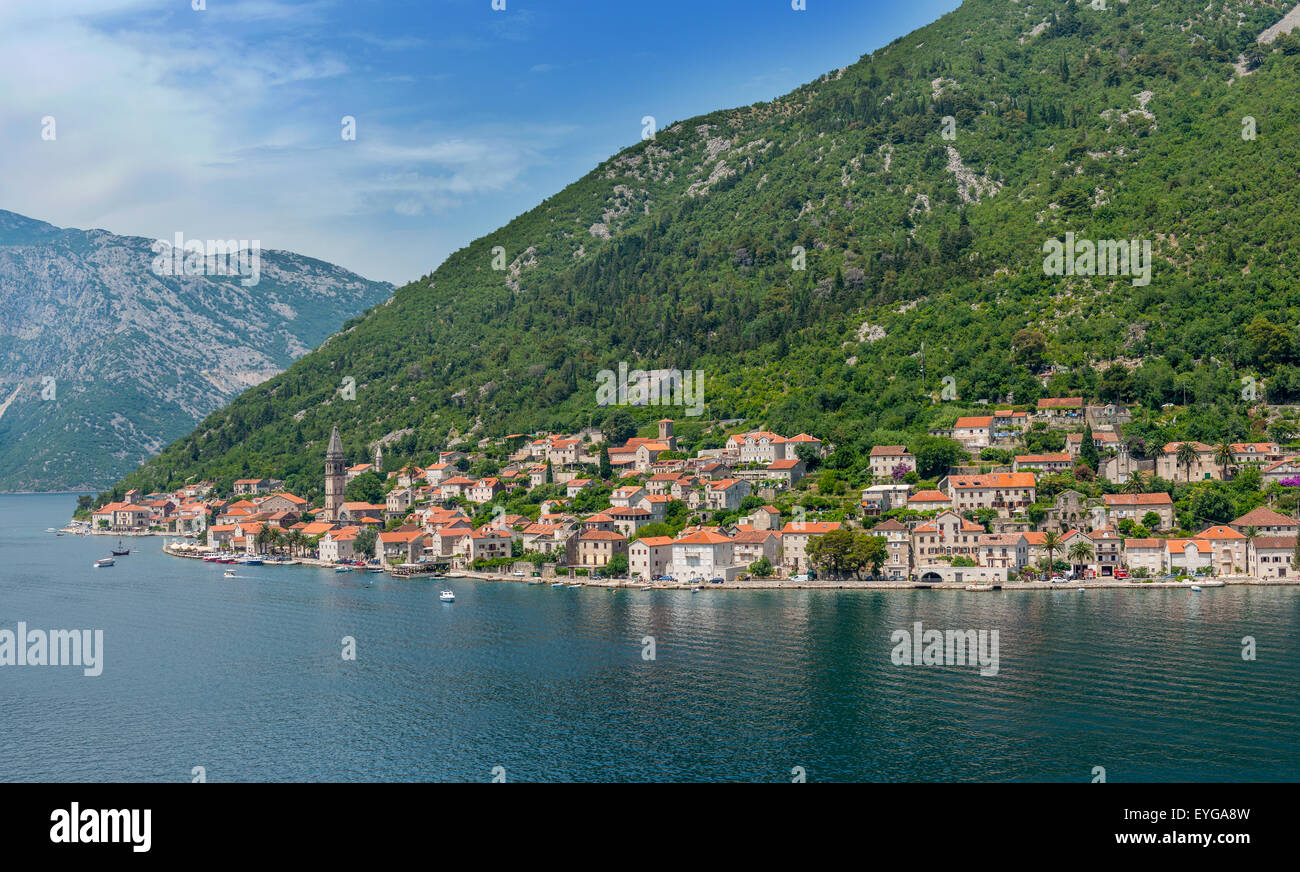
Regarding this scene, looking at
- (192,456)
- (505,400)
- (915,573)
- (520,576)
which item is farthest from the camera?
(192,456)

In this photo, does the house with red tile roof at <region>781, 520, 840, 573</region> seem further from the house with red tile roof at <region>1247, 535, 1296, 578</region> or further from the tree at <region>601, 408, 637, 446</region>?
the tree at <region>601, 408, 637, 446</region>

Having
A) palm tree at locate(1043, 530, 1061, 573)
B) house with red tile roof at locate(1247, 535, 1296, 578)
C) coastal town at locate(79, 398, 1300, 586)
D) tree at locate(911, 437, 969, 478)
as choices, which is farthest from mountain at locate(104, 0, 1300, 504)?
palm tree at locate(1043, 530, 1061, 573)

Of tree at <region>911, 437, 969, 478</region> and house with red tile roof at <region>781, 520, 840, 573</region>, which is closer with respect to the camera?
house with red tile roof at <region>781, 520, 840, 573</region>

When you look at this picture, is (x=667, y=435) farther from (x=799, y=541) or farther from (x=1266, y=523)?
(x=1266, y=523)

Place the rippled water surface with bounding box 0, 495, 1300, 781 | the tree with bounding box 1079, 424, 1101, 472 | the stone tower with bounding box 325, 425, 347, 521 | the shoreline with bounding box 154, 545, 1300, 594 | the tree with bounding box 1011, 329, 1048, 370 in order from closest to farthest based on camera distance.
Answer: the rippled water surface with bounding box 0, 495, 1300, 781
the shoreline with bounding box 154, 545, 1300, 594
the tree with bounding box 1079, 424, 1101, 472
the tree with bounding box 1011, 329, 1048, 370
the stone tower with bounding box 325, 425, 347, 521

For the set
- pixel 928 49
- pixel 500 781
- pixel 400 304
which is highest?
pixel 928 49

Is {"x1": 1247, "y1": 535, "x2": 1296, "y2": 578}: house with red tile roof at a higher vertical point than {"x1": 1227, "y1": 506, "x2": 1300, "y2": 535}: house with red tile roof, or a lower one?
lower

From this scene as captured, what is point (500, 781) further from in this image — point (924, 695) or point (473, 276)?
point (473, 276)
